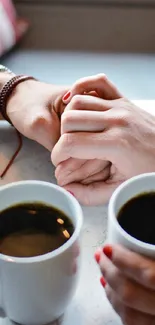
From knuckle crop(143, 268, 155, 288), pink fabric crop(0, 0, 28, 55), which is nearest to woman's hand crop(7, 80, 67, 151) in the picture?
knuckle crop(143, 268, 155, 288)

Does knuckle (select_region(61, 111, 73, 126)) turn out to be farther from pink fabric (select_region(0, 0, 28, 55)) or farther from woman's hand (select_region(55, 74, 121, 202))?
pink fabric (select_region(0, 0, 28, 55))

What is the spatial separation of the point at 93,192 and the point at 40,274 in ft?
0.60

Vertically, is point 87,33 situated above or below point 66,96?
below

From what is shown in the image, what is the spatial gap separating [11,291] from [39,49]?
2.78 feet

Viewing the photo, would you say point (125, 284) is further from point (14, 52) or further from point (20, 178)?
point (14, 52)

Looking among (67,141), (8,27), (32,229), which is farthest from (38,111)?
(8,27)

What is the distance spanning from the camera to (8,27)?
111 centimetres

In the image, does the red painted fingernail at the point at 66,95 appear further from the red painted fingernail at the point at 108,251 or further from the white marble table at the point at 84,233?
the red painted fingernail at the point at 108,251

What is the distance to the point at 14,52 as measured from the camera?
3.86 ft

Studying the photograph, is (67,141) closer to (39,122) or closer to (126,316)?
(39,122)

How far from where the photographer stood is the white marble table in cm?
47

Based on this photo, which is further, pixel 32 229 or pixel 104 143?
pixel 104 143

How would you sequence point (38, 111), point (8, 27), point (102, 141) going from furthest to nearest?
point (8, 27)
point (38, 111)
point (102, 141)

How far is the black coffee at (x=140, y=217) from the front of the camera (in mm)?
404
